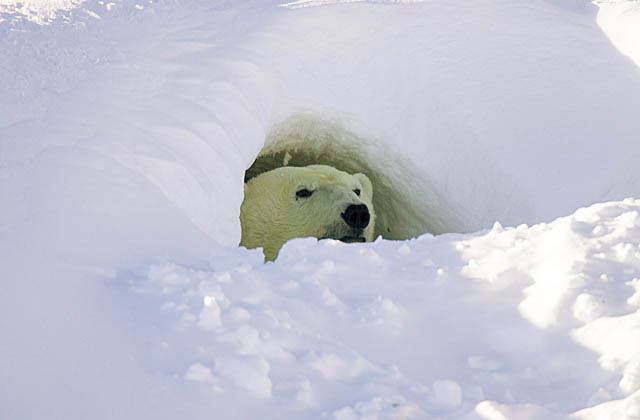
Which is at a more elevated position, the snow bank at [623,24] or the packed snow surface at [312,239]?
the snow bank at [623,24]

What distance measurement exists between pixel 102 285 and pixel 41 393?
1.55 feet

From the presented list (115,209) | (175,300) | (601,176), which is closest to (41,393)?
(175,300)

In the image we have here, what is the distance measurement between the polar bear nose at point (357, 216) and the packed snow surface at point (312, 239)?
384 mm

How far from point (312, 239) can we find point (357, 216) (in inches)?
81.0

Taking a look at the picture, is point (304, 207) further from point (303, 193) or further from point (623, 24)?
point (623, 24)

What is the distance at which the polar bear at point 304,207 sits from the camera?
14.6 ft

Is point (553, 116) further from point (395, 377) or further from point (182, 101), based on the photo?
point (395, 377)

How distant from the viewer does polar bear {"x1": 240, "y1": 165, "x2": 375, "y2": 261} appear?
446 centimetres

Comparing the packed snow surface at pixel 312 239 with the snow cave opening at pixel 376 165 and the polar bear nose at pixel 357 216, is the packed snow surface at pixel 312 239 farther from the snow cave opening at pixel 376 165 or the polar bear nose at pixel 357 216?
the polar bear nose at pixel 357 216

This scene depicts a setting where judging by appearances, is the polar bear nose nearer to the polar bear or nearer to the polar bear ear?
the polar bear

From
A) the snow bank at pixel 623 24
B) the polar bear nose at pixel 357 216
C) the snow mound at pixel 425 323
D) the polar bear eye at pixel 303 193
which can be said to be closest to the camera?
the snow mound at pixel 425 323

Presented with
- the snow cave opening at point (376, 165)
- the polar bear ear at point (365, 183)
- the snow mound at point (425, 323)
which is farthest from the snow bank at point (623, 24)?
the snow mound at point (425, 323)

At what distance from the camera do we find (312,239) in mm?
2346

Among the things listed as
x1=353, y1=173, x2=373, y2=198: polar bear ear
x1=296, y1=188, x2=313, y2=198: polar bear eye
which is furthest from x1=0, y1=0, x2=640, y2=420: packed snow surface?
x1=296, y1=188, x2=313, y2=198: polar bear eye
